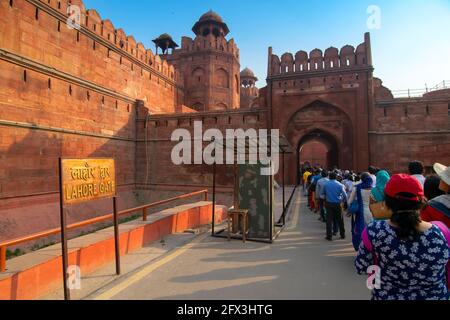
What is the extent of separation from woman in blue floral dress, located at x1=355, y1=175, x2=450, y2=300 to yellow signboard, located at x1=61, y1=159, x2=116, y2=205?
3159mm

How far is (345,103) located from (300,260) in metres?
13.3

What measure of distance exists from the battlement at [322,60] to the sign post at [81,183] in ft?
48.9

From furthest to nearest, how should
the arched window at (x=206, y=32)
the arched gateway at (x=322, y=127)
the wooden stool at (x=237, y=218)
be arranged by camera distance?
the arched window at (x=206, y=32), the arched gateway at (x=322, y=127), the wooden stool at (x=237, y=218)

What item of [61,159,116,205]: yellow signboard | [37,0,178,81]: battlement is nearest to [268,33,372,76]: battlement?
[37,0,178,81]: battlement

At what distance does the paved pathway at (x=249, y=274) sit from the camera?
3346mm

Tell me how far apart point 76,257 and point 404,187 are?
390 cm

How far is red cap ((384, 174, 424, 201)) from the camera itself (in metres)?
1.69

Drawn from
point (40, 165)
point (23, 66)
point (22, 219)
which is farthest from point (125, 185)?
point (23, 66)

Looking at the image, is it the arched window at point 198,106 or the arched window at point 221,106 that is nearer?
the arched window at point 198,106

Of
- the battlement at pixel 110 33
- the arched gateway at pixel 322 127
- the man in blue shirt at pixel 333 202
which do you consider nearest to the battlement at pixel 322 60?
the arched gateway at pixel 322 127

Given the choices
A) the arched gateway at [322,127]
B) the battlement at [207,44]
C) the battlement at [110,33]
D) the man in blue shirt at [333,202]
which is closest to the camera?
the man in blue shirt at [333,202]

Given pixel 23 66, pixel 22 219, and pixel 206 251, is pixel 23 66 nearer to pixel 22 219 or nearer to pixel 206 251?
pixel 22 219

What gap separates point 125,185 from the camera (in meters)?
17.2

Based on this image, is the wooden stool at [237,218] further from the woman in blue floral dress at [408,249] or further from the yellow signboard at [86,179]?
the woman in blue floral dress at [408,249]
